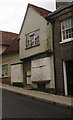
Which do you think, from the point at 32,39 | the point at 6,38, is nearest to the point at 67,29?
the point at 32,39

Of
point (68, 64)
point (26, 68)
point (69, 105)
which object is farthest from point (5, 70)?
point (69, 105)

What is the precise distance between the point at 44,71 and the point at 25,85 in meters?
3.73

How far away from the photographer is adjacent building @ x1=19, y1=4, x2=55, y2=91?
13.7 meters

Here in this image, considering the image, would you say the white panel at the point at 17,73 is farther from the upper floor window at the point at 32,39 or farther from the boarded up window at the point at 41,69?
the upper floor window at the point at 32,39

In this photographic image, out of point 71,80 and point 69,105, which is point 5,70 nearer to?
point 71,80

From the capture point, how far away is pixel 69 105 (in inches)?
331

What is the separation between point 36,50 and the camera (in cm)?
1529

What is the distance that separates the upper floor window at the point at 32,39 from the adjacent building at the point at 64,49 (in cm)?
264

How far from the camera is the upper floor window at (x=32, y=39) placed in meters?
15.5

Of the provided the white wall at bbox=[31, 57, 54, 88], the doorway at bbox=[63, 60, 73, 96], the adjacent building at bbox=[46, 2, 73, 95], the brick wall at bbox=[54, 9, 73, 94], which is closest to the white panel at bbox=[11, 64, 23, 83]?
the white wall at bbox=[31, 57, 54, 88]

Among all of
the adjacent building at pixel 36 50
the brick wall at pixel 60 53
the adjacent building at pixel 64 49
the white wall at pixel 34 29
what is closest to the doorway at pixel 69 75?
the adjacent building at pixel 64 49

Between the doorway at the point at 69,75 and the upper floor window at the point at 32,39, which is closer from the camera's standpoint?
the doorway at the point at 69,75

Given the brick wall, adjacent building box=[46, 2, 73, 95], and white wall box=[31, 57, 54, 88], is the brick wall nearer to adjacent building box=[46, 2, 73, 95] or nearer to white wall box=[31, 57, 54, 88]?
adjacent building box=[46, 2, 73, 95]

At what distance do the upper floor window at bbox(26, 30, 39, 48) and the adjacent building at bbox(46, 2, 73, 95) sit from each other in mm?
2637
